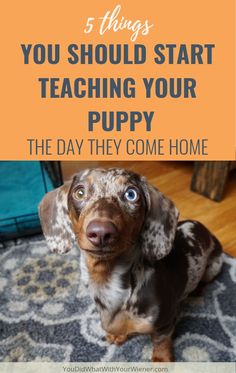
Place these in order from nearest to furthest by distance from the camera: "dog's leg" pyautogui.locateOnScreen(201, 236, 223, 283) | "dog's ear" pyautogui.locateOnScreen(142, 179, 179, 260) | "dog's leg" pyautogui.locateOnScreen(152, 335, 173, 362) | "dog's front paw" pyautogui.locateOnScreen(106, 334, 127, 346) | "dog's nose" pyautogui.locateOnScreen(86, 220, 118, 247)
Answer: "dog's nose" pyautogui.locateOnScreen(86, 220, 118, 247)
"dog's ear" pyautogui.locateOnScreen(142, 179, 179, 260)
"dog's leg" pyautogui.locateOnScreen(152, 335, 173, 362)
"dog's front paw" pyautogui.locateOnScreen(106, 334, 127, 346)
"dog's leg" pyautogui.locateOnScreen(201, 236, 223, 283)

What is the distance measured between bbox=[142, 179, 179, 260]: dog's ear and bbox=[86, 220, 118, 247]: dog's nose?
27 cm

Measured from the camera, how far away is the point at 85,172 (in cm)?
127

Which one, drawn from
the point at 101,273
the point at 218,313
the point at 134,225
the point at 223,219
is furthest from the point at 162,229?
the point at 223,219

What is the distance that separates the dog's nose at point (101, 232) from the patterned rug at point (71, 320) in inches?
29.6

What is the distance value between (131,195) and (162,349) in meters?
0.71

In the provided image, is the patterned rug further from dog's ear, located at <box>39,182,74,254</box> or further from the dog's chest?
dog's ear, located at <box>39,182,74,254</box>

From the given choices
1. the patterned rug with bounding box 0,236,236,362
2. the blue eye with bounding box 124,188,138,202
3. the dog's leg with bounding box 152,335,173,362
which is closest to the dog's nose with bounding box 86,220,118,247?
the blue eye with bounding box 124,188,138,202

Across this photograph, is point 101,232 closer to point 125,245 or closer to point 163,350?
point 125,245

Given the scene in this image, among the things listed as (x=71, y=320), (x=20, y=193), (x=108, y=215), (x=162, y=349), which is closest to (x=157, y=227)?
(x=108, y=215)

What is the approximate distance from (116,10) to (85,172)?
78cm

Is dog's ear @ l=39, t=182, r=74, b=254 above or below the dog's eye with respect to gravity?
below

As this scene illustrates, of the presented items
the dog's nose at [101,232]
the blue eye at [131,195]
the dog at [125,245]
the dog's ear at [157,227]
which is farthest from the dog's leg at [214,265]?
the dog's nose at [101,232]

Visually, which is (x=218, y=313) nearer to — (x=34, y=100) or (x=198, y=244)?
(x=198, y=244)

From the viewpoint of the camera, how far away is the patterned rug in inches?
61.8
